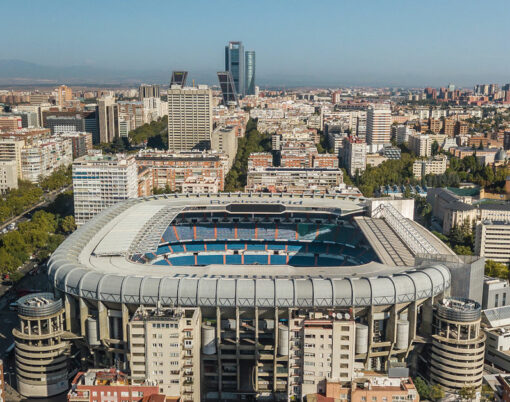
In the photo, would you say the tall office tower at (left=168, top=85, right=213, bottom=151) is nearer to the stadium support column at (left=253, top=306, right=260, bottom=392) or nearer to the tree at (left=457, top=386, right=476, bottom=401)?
the stadium support column at (left=253, top=306, right=260, bottom=392)

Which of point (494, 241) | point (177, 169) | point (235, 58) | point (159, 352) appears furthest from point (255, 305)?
point (235, 58)

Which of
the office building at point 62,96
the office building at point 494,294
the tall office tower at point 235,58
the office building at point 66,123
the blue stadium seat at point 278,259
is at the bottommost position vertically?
the blue stadium seat at point 278,259

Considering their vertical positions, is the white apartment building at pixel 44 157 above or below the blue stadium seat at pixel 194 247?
above

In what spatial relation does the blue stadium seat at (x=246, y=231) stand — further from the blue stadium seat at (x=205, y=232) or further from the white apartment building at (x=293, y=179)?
the white apartment building at (x=293, y=179)

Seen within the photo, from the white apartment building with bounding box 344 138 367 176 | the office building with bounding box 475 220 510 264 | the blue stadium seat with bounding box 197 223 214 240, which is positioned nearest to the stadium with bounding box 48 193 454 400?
the blue stadium seat with bounding box 197 223 214 240

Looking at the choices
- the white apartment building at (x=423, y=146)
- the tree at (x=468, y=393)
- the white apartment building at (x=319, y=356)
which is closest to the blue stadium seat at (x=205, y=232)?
the white apartment building at (x=319, y=356)

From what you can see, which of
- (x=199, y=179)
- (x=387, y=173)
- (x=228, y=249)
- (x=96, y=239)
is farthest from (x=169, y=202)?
(x=387, y=173)
